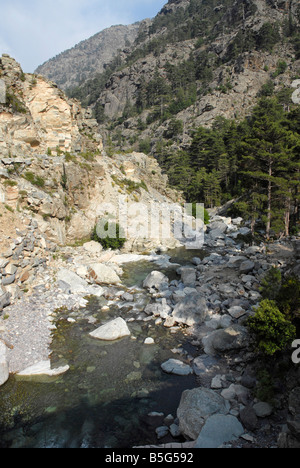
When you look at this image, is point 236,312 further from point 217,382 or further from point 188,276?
point 188,276

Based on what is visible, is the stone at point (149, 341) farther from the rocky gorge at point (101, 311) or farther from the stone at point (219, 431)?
the stone at point (219, 431)

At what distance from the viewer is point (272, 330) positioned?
25.2ft

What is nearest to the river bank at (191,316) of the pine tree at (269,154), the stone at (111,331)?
the stone at (111,331)

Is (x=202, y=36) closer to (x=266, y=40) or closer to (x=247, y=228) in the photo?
(x=266, y=40)

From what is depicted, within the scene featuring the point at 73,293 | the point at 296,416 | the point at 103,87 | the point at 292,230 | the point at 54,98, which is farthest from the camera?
the point at 103,87

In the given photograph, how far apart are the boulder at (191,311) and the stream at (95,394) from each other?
0.65 m

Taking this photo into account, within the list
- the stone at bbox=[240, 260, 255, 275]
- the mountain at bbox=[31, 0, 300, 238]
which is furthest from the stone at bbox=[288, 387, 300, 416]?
the mountain at bbox=[31, 0, 300, 238]

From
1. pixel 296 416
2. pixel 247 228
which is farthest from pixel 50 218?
pixel 247 228

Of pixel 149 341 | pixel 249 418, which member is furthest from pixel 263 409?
pixel 149 341

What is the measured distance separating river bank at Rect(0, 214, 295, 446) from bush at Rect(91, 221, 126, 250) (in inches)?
86.2

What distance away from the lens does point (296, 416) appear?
18.3 ft

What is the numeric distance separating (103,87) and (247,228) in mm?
122687

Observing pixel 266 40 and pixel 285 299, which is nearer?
pixel 285 299

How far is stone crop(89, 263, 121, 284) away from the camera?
18.0 metres
